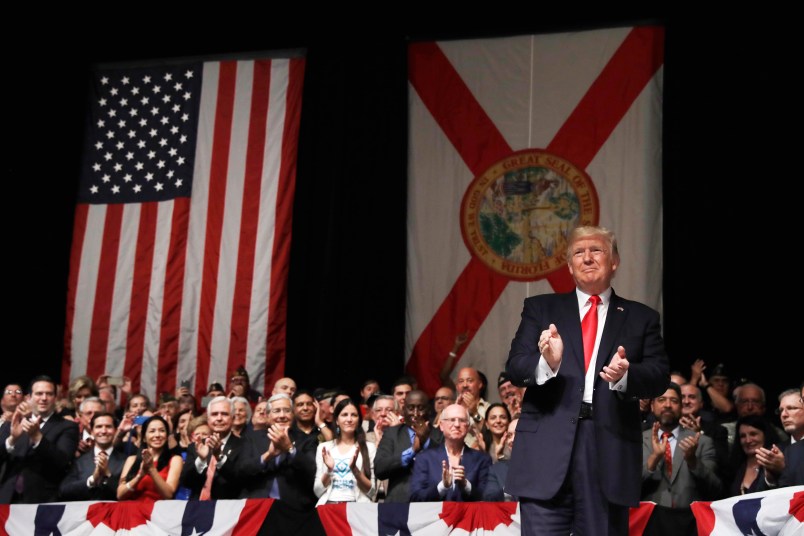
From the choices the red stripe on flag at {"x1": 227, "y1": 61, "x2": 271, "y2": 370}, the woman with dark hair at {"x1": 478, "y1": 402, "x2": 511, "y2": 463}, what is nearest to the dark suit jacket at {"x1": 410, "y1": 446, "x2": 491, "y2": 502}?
the woman with dark hair at {"x1": 478, "y1": 402, "x2": 511, "y2": 463}

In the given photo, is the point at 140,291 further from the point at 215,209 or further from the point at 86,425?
the point at 86,425

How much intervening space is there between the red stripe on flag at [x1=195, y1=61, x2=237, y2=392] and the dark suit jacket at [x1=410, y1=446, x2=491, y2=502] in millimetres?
4632

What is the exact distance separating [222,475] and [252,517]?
2.49ft

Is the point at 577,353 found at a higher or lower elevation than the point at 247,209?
lower

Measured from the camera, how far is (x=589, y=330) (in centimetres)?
292

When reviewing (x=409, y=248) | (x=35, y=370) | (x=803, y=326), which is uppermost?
(x=409, y=248)

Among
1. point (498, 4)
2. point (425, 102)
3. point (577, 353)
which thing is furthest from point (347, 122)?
point (577, 353)

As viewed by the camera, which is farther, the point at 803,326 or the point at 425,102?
the point at 425,102

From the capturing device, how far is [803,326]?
8.28m

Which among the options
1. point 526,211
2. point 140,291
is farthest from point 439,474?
point 140,291

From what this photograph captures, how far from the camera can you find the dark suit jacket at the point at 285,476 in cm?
582

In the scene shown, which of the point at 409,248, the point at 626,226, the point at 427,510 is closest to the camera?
the point at 427,510

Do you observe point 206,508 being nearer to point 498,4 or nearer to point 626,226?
point 626,226

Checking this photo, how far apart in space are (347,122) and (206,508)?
520 centimetres
